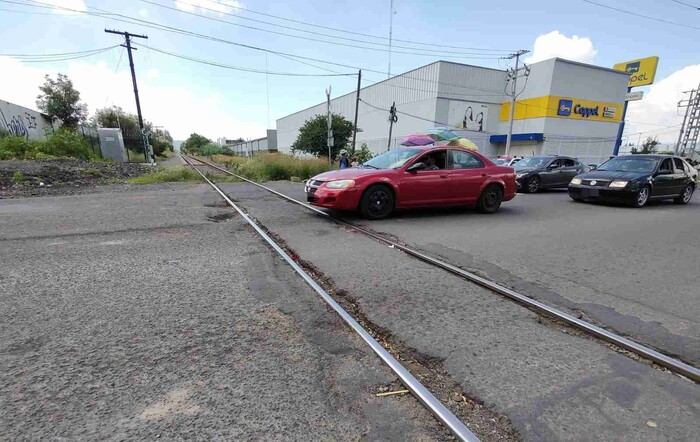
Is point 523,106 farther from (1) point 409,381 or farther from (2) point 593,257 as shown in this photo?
(1) point 409,381

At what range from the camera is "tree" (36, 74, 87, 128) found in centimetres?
3412

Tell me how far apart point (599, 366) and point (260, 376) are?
239 cm

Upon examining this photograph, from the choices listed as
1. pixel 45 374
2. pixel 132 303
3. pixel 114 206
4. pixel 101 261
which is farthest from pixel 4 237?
pixel 45 374

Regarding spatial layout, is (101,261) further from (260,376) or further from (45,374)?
(260,376)

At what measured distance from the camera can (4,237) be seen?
5402 mm

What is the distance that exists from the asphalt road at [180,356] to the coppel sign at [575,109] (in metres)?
43.9

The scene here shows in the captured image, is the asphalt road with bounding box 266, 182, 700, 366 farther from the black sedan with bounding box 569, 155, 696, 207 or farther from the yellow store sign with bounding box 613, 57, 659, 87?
the yellow store sign with bounding box 613, 57, 659, 87

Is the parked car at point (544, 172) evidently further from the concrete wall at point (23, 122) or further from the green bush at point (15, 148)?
the concrete wall at point (23, 122)

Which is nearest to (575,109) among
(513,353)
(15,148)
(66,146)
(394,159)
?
(394,159)

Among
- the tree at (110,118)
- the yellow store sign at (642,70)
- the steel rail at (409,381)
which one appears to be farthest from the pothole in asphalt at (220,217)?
the yellow store sign at (642,70)

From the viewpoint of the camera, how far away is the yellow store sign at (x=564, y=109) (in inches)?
1481

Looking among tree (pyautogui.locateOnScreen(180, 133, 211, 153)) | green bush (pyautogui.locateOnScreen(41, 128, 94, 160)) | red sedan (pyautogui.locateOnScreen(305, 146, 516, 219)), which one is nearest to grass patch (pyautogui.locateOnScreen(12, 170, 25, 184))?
red sedan (pyautogui.locateOnScreen(305, 146, 516, 219))

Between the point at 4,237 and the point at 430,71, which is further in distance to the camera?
the point at 430,71

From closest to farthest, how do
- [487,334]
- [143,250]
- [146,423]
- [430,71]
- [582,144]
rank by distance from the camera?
[146,423] < [487,334] < [143,250] < [430,71] < [582,144]
